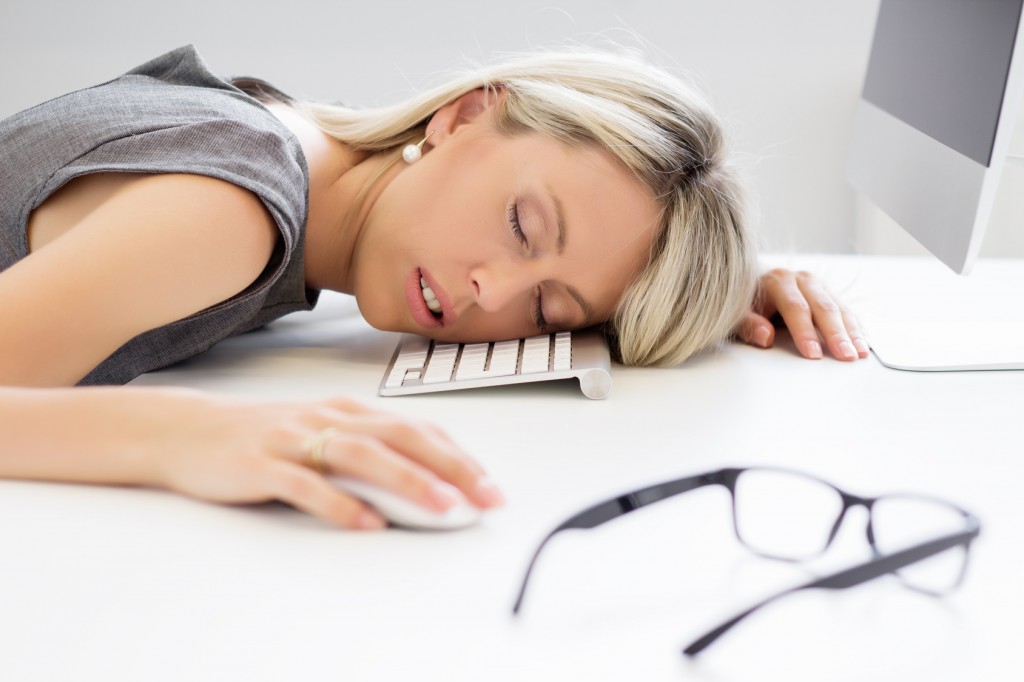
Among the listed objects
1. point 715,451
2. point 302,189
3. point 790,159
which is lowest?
point 790,159

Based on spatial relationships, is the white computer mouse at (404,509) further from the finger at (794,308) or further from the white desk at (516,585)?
the finger at (794,308)

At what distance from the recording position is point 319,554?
512mm

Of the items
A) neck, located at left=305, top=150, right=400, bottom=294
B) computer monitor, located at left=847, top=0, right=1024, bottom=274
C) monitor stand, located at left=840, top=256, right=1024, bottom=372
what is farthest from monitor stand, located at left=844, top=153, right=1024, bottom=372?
neck, located at left=305, top=150, right=400, bottom=294

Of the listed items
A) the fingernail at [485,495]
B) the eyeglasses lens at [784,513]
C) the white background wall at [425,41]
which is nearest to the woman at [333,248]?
the fingernail at [485,495]

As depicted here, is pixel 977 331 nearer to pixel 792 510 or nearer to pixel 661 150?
pixel 661 150

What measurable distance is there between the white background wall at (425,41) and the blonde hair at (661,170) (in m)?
1.55

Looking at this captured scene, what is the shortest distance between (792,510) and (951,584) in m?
0.11

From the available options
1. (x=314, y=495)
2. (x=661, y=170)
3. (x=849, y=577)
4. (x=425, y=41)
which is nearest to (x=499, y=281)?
(x=661, y=170)

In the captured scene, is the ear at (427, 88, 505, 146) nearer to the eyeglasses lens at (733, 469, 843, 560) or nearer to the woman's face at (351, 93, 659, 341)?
the woman's face at (351, 93, 659, 341)

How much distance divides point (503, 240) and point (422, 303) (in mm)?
112

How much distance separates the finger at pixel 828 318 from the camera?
1.05m

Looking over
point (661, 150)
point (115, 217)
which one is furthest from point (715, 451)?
point (115, 217)

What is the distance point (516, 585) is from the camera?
49cm

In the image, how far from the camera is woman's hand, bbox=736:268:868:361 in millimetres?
1063
